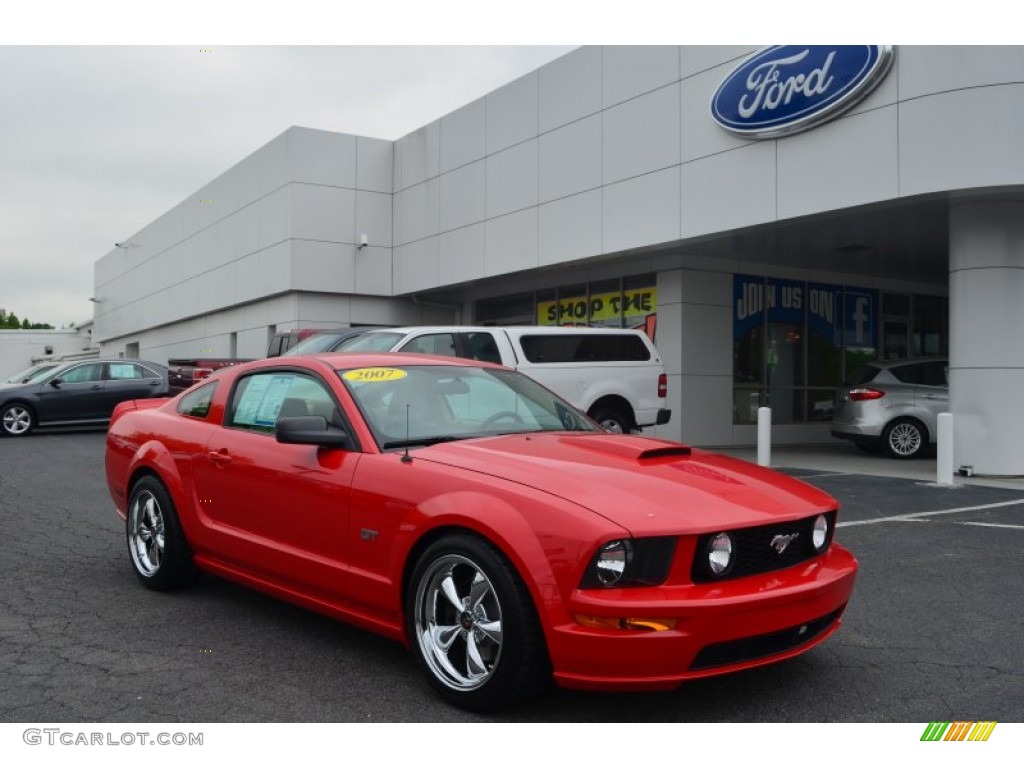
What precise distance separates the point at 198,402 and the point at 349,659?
2.12 metres

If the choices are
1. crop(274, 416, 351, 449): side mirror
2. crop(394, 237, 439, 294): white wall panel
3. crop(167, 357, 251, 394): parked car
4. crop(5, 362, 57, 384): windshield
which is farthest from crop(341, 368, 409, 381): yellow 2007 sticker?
crop(394, 237, 439, 294): white wall panel

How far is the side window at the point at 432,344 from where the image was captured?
11923 millimetres

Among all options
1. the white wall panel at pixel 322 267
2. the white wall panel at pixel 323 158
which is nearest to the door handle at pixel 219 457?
the white wall panel at pixel 322 267

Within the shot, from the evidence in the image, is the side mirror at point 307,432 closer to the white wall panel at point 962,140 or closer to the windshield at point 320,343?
the windshield at point 320,343

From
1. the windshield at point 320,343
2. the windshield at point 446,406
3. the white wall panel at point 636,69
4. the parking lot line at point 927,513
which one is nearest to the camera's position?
the windshield at point 446,406

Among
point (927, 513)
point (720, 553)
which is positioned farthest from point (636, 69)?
point (720, 553)

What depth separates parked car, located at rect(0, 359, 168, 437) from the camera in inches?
706

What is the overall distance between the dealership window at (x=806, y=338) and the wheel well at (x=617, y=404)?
4.70m

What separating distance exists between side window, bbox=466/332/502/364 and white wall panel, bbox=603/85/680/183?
188 inches

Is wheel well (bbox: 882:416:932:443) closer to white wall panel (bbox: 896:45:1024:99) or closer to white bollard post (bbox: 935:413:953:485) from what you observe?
white bollard post (bbox: 935:413:953:485)

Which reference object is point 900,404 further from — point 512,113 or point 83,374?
point 83,374

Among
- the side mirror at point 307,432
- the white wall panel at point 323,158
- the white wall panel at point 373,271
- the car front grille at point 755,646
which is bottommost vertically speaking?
the car front grille at point 755,646

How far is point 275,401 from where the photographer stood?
5113mm

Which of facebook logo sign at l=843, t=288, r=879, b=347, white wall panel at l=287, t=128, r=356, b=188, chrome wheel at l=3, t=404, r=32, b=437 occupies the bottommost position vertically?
chrome wheel at l=3, t=404, r=32, b=437
